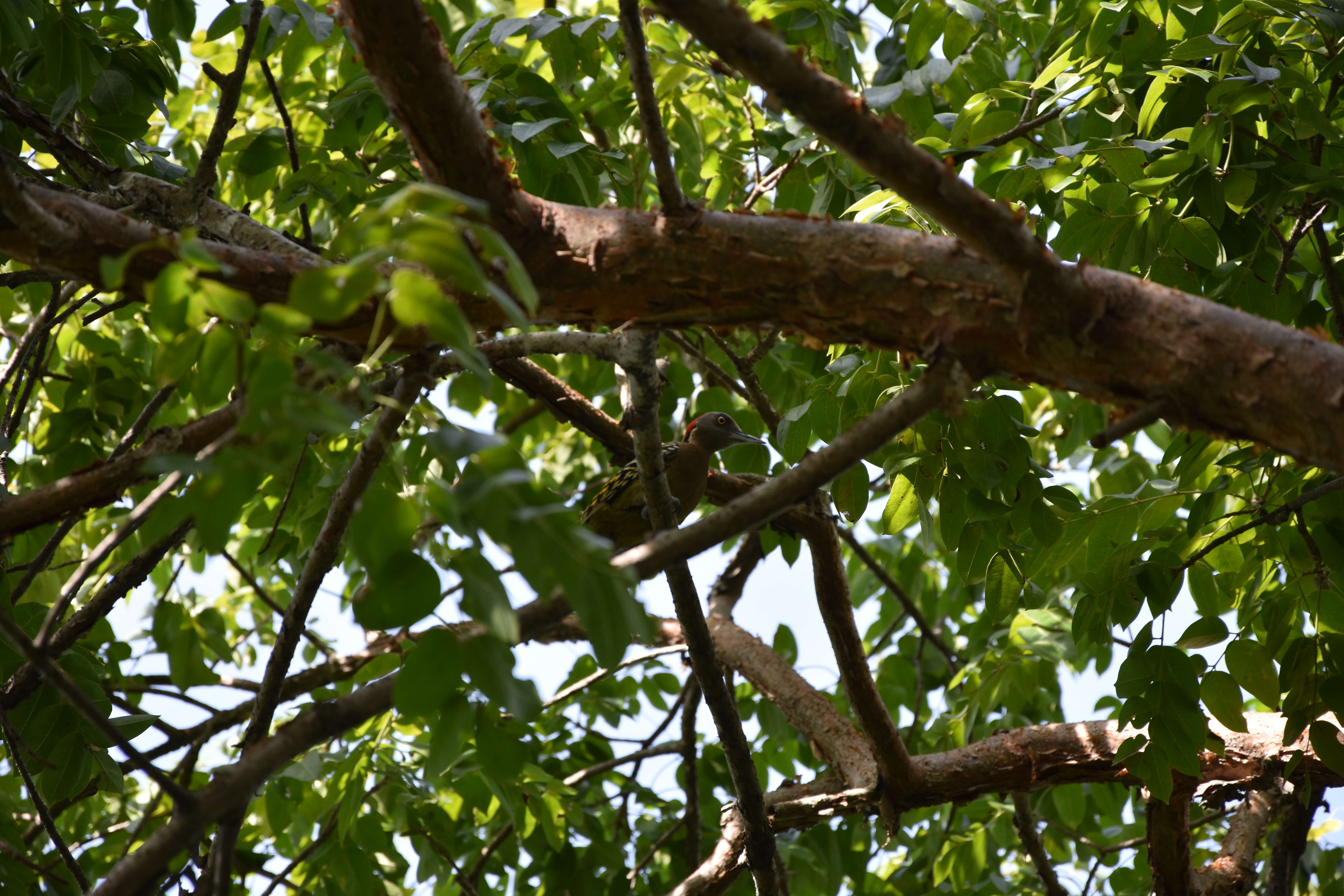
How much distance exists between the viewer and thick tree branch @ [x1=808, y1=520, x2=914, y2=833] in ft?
13.7

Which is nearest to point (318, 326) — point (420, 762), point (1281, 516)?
point (1281, 516)

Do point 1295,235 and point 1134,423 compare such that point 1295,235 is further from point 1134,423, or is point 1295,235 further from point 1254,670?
point 1134,423

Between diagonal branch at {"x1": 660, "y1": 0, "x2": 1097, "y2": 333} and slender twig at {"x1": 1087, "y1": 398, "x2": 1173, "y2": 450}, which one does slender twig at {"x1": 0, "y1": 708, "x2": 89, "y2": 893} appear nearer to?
diagonal branch at {"x1": 660, "y1": 0, "x2": 1097, "y2": 333}

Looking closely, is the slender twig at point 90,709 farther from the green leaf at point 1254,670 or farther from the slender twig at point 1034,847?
the slender twig at point 1034,847

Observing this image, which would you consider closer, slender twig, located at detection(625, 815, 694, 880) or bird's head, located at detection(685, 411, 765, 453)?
slender twig, located at detection(625, 815, 694, 880)

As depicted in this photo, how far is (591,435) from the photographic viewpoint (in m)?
4.52

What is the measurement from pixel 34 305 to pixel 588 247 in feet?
13.0

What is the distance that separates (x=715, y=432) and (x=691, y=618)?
8.40ft

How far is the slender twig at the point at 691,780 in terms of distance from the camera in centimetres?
543

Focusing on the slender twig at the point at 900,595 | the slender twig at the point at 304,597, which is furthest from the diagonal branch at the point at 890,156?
the slender twig at the point at 900,595

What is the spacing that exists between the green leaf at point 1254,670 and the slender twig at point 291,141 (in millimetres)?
3351

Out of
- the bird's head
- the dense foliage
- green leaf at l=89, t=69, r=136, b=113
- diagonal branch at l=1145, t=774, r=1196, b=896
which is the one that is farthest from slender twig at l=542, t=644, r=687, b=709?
green leaf at l=89, t=69, r=136, b=113

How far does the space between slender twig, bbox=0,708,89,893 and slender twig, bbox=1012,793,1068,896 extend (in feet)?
12.1

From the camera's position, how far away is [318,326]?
221 centimetres
